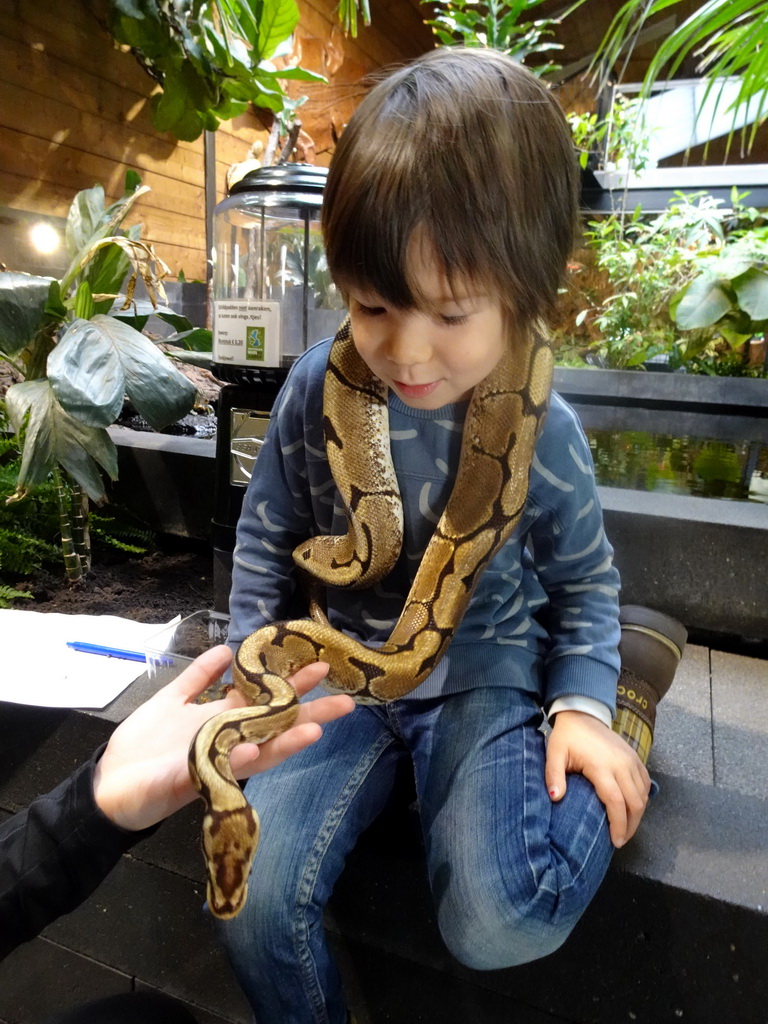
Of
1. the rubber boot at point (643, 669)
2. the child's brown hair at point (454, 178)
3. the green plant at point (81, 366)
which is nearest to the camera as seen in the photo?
the child's brown hair at point (454, 178)

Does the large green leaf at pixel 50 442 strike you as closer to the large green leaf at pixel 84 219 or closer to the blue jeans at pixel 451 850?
the large green leaf at pixel 84 219

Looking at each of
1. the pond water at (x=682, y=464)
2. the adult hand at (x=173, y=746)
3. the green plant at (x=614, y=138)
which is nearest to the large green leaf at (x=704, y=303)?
the pond water at (x=682, y=464)

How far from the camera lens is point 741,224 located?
14.4ft

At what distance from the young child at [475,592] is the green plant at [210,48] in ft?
5.06

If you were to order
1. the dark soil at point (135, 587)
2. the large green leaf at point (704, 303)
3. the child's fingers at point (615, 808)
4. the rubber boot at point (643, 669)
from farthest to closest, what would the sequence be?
1. the large green leaf at point (704, 303)
2. the dark soil at point (135, 587)
3. the rubber boot at point (643, 669)
4. the child's fingers at point (615, 808)

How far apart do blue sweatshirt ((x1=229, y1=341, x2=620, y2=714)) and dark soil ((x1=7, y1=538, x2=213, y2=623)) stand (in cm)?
83

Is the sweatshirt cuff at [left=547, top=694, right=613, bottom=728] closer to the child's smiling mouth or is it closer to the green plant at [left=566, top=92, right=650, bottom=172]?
the child's smiling mouth

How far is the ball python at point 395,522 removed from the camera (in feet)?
3.48

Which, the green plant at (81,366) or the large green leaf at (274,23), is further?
the large green leaf at (274,23)

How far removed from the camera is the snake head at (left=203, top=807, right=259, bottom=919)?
80 cm

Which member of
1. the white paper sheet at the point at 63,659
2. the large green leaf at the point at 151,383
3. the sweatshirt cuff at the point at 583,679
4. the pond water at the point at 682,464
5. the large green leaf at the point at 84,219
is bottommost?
the white paper sheet at the point at 63,659

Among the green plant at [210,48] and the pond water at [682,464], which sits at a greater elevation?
the green plant at [210,48]

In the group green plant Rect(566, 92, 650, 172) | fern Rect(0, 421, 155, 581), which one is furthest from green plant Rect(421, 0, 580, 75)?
fern Rect(0, 421, 155, 581)

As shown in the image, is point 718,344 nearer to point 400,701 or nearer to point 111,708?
point 400,701
